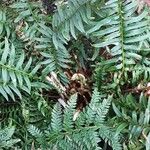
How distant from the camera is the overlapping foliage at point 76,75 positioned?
3.08 meters

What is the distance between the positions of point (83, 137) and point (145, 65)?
2.29 feet

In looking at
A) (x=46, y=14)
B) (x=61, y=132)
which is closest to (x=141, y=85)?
(x=61, y=132)

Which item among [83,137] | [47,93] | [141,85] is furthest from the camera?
[47,93]

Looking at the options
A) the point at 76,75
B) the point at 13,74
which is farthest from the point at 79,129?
the point at 13,74

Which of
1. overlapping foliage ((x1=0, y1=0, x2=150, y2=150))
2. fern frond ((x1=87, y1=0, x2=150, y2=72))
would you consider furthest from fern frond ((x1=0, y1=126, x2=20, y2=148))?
fern frond ((x1=87, y1=0, x2=150, y2=72))

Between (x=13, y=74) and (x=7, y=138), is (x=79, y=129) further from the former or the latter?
(x=13, y=74)

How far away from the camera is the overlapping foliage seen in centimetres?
308

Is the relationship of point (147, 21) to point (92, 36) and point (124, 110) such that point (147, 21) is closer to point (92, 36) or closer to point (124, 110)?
point (92, 36)

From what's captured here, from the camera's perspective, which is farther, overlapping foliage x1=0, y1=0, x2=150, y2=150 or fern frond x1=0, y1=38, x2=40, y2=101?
fern frond x1=0, y1=38, x2=40, y2=101

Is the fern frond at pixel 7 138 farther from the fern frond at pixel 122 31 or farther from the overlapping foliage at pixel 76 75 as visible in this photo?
the fern frond at pixel 122 31

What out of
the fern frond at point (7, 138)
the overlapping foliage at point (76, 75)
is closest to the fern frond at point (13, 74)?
the overlapping foliage at point (76, 75)

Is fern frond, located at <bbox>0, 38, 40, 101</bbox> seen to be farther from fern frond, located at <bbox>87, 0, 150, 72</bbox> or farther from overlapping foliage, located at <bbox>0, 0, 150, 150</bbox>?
fern frond, located at <bbox>87, 0, 150, 72</bbox>

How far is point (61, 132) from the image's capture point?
312cm

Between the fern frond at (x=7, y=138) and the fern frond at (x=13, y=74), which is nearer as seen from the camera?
the fern frond at (x=7, y=138)
